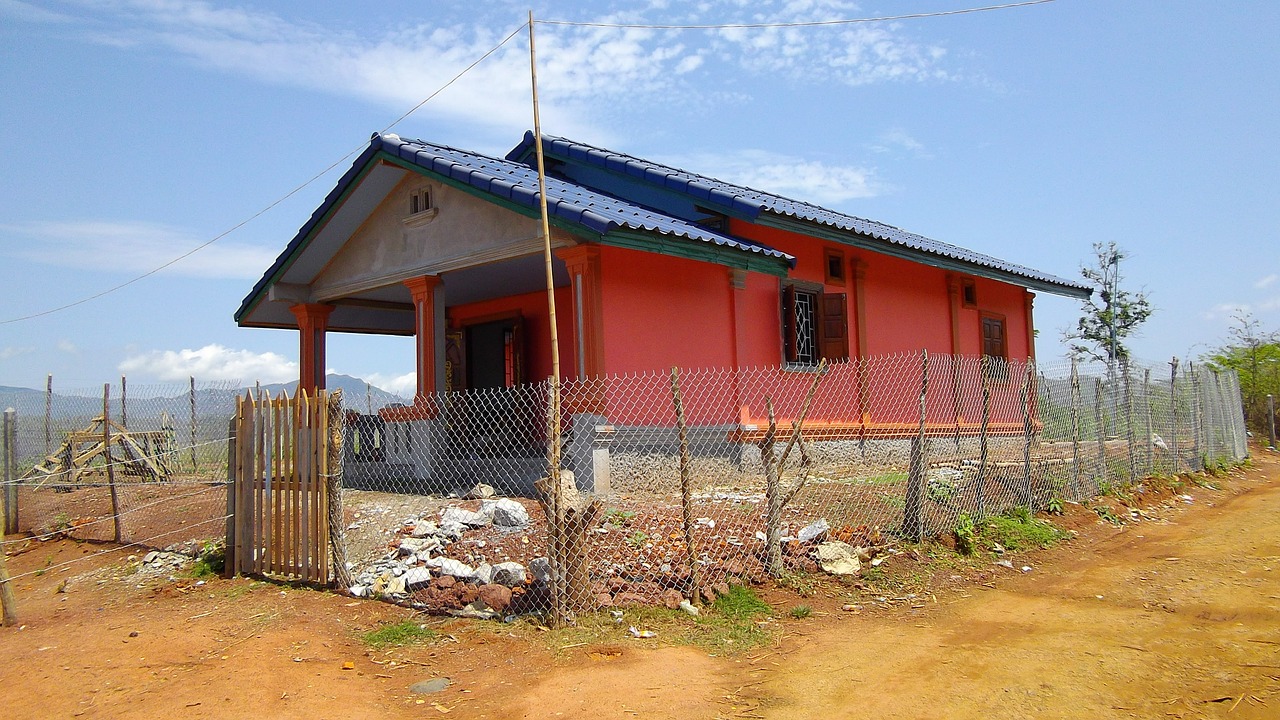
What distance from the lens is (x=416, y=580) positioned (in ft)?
20.0

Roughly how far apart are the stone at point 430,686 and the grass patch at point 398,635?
630mm

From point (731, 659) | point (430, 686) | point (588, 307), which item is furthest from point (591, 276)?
point (430, 686)

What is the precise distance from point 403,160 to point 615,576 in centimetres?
679

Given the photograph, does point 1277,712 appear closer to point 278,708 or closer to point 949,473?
point 278,708

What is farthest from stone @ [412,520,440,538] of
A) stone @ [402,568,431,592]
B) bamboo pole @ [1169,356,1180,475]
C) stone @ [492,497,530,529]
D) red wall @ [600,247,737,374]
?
bamboo pole @ [1169,356,1180,475]

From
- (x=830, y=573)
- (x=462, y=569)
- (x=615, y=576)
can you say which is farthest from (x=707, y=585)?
(x=462, y=569)

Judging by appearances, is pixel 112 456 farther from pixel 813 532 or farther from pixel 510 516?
pixel 813 532

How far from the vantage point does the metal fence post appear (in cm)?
1052

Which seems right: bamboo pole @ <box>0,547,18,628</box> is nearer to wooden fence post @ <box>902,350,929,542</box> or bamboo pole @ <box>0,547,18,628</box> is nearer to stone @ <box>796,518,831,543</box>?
stone @ <box>796,518,831,543</box>

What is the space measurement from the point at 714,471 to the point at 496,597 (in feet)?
15.2

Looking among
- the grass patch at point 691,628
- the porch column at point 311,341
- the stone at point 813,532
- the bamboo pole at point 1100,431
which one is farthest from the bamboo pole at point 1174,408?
the porch column at point 311,341

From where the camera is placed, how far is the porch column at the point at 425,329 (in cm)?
1097

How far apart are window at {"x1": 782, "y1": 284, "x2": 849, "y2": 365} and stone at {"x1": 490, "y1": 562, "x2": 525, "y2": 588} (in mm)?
6837

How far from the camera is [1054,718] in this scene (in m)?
3.79
